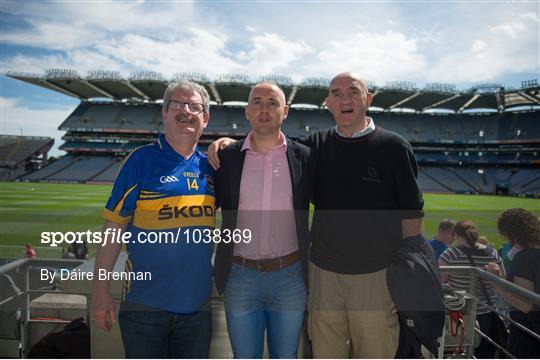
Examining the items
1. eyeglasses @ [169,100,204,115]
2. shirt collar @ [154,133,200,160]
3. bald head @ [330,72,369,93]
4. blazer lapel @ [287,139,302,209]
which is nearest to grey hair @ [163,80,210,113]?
eyeglasses @ [169,100,204,115]

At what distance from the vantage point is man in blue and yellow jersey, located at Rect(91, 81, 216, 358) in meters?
1.98

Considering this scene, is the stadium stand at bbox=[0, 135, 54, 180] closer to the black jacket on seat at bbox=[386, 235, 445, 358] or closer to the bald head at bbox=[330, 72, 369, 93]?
the bald head at bbox=[330, 72, 369, 93]

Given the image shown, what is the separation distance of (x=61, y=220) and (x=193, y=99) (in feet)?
47.9

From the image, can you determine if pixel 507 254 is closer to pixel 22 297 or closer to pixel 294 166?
pixel 294 166

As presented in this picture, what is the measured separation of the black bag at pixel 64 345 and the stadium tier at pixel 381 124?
41.4 m

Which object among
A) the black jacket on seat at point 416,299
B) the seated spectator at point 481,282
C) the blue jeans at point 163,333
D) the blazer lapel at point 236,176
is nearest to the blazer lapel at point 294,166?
the blazer lapel at point 236,176

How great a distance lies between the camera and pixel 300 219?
2.17m

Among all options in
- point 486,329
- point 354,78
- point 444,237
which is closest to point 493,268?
point 486,329

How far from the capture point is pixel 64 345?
2572mm

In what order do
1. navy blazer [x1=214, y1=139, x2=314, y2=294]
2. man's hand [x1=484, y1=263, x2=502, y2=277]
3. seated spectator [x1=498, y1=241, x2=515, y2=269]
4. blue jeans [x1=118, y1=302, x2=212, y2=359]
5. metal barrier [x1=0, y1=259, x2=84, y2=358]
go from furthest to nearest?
seated spectator [x1=498, y1=241, x2=515, y2=269] → man's hand [x1=484, y1=263, x2=502, y2=277] → metal barrier [x1=0, y1=259, x2=84, y2=358] → navy blazer [x1=214, y1=139, x2=314, y2=294] → blue jeans [x1=118, y1=302, x2=212, y2=359]

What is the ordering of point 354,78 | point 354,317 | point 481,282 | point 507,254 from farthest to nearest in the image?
1. point 507,254
2. point 481,282
3. point 354,78
4. point 354,317

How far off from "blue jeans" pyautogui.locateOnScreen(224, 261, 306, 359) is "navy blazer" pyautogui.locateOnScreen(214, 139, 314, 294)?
0.42 feet

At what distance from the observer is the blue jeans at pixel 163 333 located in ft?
6.43

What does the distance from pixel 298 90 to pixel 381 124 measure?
1516 centimetres
